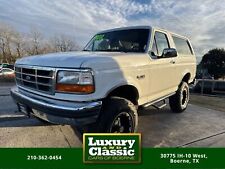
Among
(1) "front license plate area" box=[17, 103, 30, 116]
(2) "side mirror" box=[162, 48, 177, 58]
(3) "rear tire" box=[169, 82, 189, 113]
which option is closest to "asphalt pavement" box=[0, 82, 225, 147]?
(3) "rear tire" box=[169, 82, 189, 113]

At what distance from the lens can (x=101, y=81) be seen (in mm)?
3029

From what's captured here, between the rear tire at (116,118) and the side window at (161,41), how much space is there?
1619 mm

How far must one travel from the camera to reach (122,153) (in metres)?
3.10

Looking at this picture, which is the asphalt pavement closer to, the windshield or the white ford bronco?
the white ford bronco

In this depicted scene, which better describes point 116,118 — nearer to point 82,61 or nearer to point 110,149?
point 110,149

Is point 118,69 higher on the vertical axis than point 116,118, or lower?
higher

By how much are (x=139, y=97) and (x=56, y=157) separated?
1.60 meters

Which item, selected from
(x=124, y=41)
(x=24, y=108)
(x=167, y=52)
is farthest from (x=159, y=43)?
(x=24, y=108)

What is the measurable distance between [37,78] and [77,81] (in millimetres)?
770

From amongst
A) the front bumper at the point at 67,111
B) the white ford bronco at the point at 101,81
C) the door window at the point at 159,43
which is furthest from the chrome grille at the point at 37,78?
the door window at the point at 159,43

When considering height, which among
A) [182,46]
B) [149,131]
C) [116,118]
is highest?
[182,46]

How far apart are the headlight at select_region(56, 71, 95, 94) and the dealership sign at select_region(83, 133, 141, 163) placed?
70 centimetres

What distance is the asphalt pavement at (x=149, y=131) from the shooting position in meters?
3.82

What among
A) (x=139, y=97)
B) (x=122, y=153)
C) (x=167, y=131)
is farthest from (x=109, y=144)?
(x=167, y=131)
